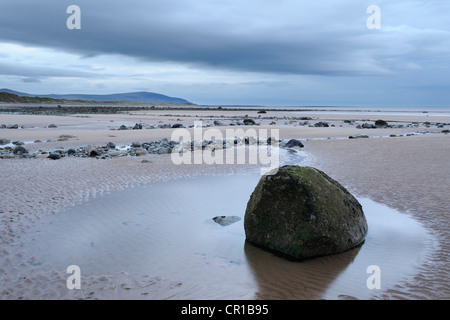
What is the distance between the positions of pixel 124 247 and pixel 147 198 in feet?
9.72

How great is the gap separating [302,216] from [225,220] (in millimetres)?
Result: 1977

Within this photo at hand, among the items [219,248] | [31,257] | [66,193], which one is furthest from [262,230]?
[66,193]

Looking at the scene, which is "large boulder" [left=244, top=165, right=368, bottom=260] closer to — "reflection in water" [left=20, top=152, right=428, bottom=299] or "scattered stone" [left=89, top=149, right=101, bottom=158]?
"reflection in water" [left=20, top=152, right=428, bottom=299]

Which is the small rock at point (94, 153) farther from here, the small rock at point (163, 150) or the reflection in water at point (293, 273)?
the reflection in water at point (293, 273)

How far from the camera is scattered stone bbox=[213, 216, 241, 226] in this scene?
7152 millimetres

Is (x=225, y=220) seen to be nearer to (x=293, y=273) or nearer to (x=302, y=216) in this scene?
(x=302, y=216)

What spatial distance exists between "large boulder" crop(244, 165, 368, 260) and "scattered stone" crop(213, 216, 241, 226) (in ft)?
3.10

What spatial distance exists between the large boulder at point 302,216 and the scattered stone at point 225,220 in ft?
3.10

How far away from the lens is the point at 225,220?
23.7ft

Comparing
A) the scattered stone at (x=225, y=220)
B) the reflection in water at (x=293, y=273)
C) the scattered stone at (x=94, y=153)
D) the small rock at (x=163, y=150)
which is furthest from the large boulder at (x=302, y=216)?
the scattered stone at (x=94, y=153)

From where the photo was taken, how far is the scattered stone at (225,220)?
7.15 meters

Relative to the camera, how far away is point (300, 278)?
16.1ft

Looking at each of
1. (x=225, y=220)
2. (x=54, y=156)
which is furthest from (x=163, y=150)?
(x=225, y=220)

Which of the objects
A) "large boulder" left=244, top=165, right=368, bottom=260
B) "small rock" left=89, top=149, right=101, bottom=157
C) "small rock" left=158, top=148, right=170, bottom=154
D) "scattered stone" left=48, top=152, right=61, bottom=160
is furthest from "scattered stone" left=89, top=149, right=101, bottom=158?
"large boulder" left=244, top=165, right=368, bottom=260
